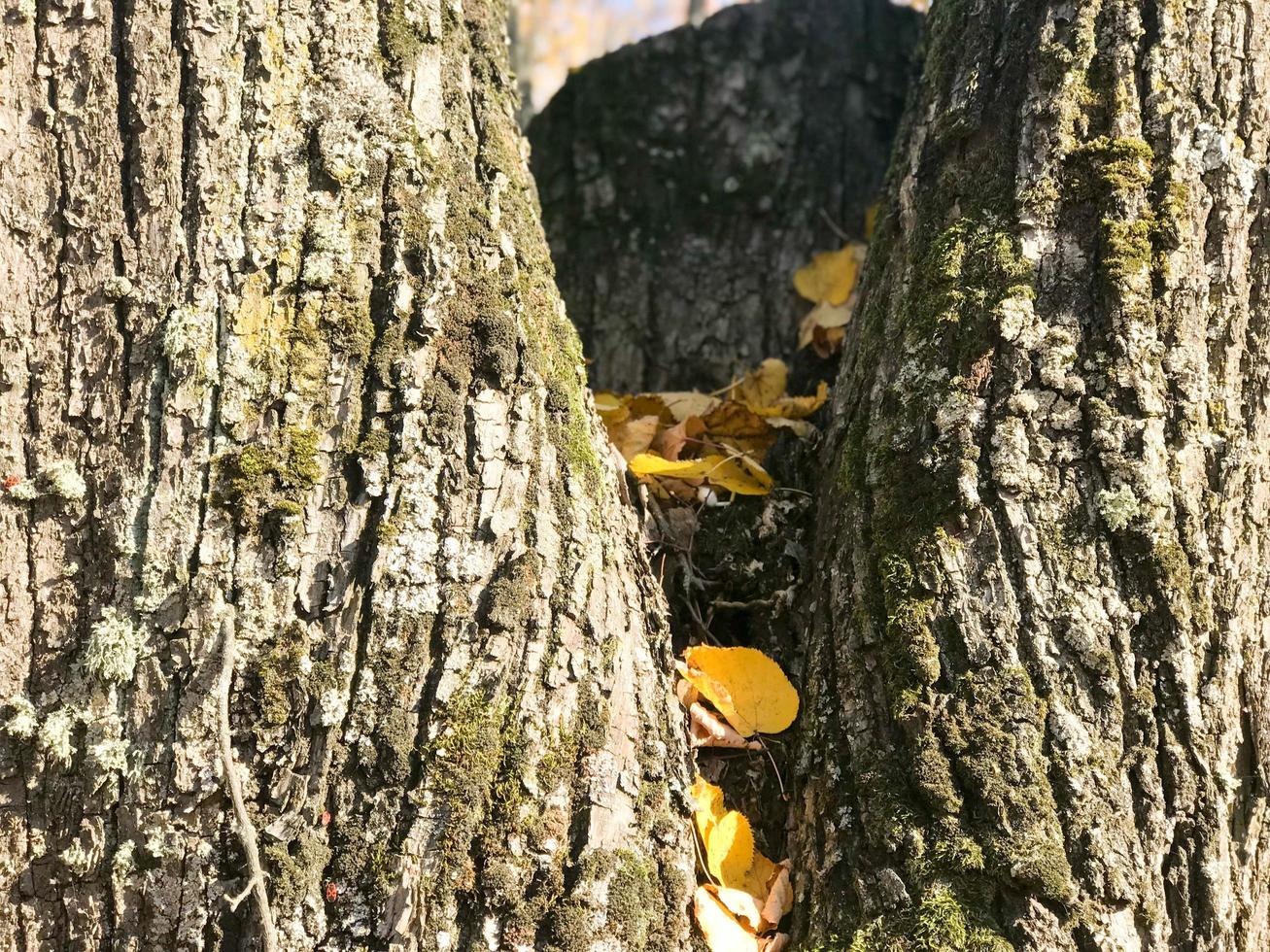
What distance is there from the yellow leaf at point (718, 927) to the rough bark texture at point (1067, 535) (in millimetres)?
113

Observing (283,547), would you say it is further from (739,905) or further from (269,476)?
(739,905)

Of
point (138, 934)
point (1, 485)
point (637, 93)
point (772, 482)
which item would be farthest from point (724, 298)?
point (138, 934)

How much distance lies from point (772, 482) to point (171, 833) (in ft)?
4.40

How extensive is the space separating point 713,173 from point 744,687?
2172 millimetres

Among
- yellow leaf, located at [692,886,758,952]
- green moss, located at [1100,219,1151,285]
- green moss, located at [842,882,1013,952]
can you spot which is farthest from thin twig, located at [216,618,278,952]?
green moss, located at [1100,219,1151,285]

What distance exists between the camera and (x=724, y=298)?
3.28 m

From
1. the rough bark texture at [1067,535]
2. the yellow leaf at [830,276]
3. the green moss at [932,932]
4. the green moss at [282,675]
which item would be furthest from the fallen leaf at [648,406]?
the green moss at [932,932]

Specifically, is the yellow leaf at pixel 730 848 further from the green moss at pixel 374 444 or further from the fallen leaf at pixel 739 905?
the green moss at pixel 374 444

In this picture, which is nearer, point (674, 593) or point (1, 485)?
point (1, 485)

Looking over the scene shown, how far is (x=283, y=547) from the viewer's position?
5.24ft

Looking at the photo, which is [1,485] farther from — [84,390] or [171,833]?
[171,833]

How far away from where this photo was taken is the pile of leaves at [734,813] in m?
1.65

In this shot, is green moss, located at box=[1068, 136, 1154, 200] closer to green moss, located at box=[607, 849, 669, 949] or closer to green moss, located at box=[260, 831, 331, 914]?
green moss, located at box=[607, 849, 669, 949]

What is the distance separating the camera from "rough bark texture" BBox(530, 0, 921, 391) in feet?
10.7
